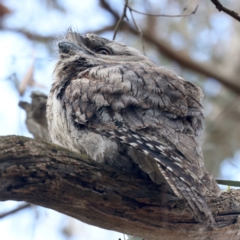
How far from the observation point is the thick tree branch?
2213 millimetres

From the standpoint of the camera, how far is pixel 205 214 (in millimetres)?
2223

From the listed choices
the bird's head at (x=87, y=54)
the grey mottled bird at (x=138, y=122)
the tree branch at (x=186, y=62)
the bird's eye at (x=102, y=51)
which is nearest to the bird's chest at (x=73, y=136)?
the grey mottled bird at (x=138, y=122)

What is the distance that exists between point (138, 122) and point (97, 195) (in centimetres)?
54

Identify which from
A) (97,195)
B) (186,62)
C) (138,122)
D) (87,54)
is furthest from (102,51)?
(186,62)

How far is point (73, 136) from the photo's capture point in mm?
2910

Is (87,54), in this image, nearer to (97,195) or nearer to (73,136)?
(73,136)

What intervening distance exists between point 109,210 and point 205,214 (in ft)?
1.82

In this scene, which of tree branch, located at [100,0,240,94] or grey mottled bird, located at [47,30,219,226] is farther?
tree branch, located at [100,0,240,94]

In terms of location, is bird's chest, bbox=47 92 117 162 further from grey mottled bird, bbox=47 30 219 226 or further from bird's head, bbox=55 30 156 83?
bird's head, bbox=55 30 156 83

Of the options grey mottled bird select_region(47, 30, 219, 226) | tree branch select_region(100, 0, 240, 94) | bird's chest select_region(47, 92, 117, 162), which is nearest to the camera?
grey mottled bird select_region(47, 30, 219, 226)

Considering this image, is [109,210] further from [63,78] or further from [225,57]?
[225,57]

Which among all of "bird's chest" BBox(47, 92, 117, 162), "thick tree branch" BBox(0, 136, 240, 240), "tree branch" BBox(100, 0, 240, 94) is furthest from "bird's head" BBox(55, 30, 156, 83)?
"tree branch" BBox(100, 0, 240, 94)

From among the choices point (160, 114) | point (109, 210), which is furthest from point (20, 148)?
point (160, 114)

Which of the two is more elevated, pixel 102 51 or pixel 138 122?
pixel 102 51
